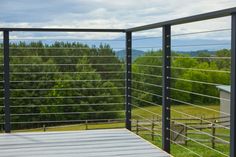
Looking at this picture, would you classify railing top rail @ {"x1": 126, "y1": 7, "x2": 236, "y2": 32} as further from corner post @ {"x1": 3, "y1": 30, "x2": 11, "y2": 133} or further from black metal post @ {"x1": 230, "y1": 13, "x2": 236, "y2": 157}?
corner post @ {"x1": 3, "y1": 30, "x2": 11, "y2": 133}

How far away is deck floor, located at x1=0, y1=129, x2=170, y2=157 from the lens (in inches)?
132

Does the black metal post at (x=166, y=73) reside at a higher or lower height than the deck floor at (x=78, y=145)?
higher

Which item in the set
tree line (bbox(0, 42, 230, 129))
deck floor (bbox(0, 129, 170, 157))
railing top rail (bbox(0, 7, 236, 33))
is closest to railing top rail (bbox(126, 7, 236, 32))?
railing top rail (bbox(0, 7, 236, 33))

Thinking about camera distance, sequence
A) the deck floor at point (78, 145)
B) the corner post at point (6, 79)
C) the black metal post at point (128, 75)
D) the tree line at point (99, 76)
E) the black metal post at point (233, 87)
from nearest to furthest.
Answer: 1. the black metal post at point (233, 87)
2. the deck floor at point (78, 145)
3. the corner post at point (6, 79)
4. the black metal post at point (128, 75)
5. the tree line at point (99, 76)

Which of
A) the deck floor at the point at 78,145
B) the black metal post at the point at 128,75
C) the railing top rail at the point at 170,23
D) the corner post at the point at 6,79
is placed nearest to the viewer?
the railing top rail at the point at 170,23

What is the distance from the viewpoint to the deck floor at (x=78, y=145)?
3.36 meters

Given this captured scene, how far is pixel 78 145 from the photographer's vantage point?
365 cm

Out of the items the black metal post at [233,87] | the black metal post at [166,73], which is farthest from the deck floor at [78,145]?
the black metal post at [233,87]

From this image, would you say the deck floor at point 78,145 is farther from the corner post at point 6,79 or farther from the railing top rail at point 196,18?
the railing top rail at point 196,18

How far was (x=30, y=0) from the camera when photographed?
18.3 metres

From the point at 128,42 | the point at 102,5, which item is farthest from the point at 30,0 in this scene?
the point at 128,42

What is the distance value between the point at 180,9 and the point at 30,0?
660cm

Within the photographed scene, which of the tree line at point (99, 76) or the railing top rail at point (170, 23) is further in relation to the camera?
the tree line at point (99, 76)

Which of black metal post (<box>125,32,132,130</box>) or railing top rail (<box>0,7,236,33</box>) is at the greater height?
railing top rail (<box>0,7,236,33</box>)
